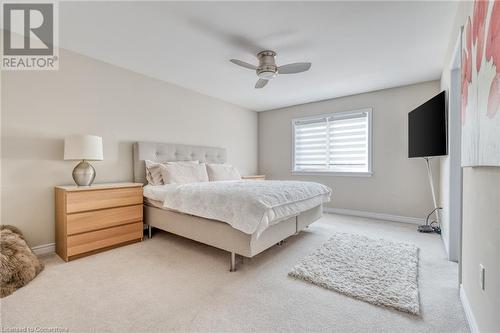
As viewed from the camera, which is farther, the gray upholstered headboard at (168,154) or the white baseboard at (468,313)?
the gray upholstered headboard at (168,154)

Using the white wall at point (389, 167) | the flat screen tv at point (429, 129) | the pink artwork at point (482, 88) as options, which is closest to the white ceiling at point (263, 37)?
the white wall at point (389, 167)

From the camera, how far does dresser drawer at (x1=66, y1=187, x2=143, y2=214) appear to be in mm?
2379

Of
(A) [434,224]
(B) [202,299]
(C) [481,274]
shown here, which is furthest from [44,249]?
(A) [434,224]

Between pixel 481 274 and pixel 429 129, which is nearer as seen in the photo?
pixel 481 274

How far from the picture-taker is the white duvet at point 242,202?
2.04 metres

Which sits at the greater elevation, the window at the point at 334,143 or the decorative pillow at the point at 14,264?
the window at the point at 334,143

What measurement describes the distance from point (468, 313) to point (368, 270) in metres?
0.72

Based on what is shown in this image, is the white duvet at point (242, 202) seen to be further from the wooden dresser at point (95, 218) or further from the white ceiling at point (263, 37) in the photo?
the white ceiling at point (263, 37)

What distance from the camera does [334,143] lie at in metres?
4.73

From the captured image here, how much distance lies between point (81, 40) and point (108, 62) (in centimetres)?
56

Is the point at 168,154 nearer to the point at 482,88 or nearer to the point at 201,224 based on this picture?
the point at 201,224

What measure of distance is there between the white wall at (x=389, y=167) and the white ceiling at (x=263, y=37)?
0.41m

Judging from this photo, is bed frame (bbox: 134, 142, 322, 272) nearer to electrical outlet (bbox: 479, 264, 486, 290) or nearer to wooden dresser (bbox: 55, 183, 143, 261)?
wooden dresser (bbox: 55, 183, 143, 261)

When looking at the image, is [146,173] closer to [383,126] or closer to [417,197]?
[383,126]
